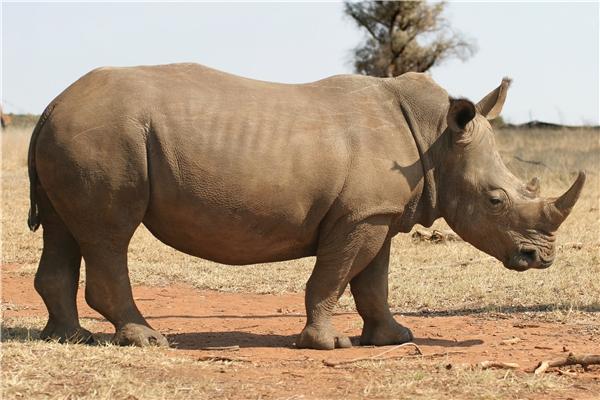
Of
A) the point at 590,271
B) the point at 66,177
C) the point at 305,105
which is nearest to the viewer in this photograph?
the point at 66,177

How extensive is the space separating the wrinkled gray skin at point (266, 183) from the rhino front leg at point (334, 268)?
0.03 ft

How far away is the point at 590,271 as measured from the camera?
1057 centimetres

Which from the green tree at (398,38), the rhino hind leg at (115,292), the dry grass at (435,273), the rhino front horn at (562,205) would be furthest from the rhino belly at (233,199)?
the green tree at (398,38)

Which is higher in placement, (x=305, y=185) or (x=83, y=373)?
(x=305, y=185)

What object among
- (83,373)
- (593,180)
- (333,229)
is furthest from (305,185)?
(593,180)

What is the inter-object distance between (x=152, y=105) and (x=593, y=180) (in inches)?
465

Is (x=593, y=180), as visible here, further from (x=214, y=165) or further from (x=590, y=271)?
(x=214, y=165)

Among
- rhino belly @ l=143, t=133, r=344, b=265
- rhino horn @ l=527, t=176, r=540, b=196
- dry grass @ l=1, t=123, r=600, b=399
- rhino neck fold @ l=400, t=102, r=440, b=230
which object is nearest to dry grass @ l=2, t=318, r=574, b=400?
dry grass @ l=1, t=123, r=600, b=399

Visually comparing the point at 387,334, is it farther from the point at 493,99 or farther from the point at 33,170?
the point at 33,170

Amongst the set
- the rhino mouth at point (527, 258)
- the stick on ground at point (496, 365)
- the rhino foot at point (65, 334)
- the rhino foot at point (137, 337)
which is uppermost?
the rhino mouth at point (527, 258)

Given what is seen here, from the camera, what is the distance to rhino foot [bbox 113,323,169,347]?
22.7ft

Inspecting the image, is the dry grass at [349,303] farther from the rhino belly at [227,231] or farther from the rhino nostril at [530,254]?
the rhino nostril at [530,254]

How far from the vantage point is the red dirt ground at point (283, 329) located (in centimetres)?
702

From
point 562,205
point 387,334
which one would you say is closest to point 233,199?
point 387,334
